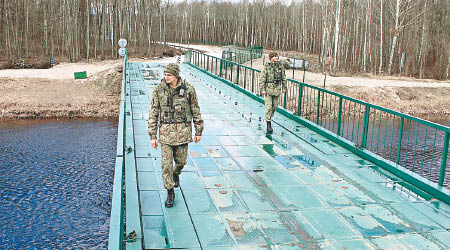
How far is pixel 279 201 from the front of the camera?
22.5ft

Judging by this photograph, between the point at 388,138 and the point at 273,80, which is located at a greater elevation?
the point at 273,80

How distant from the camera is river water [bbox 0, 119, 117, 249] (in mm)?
12414

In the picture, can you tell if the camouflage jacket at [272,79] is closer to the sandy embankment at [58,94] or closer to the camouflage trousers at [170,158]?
the camouflage trousers at [170,158]

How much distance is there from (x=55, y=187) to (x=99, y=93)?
19.5 metres

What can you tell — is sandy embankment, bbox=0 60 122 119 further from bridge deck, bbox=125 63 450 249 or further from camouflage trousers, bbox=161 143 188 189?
camouflage trousers, bbox=161 143 188 189

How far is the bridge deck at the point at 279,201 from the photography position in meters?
5.65

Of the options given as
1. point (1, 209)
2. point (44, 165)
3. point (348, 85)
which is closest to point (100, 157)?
point (44, 165)

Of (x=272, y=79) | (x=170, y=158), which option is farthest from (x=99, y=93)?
(x=170, y=158)

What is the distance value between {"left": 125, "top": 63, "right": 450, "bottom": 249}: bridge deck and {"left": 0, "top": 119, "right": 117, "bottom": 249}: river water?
4.07 m

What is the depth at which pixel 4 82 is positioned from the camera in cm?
3512

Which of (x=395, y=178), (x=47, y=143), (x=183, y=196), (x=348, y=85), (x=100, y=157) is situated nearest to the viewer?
(x=183, y=196)

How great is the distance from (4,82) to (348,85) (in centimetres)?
2383

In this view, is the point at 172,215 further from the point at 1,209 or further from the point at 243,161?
the point at 1,209

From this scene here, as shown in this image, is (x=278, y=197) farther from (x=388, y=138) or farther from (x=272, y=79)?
(x=388, y=138)
